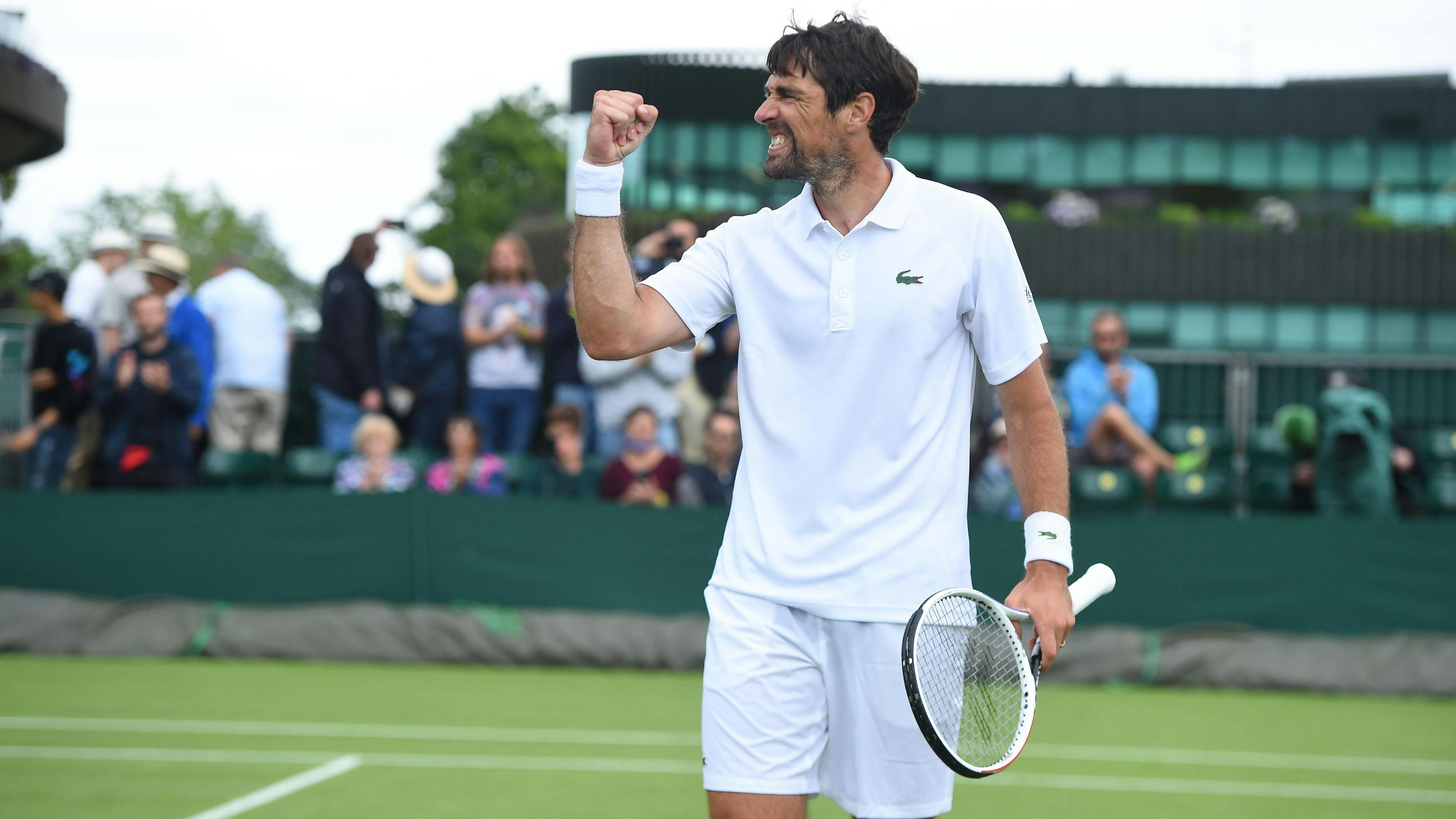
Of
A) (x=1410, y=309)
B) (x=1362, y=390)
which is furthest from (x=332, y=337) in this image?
(x=1410, y=309)

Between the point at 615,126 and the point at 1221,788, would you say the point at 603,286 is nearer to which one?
the point at 615,126

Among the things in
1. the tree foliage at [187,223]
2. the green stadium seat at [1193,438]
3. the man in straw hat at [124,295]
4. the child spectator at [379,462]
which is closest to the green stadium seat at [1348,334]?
the green stadium seat at [1193,438]

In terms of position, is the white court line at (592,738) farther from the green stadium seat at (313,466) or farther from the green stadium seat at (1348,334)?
the green stadium seat at (1348,334)

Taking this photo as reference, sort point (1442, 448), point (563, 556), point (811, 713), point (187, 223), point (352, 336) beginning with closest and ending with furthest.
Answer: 1. point (811, 713)
2. point (563, 556)
3. point (352, 336)
4. point (1442, 448)
5. point (187, 223)

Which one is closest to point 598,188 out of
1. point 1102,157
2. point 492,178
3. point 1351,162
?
point 1102,157

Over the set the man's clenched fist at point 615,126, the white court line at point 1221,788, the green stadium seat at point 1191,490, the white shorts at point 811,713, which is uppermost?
the man's clenched fist at point 615,126

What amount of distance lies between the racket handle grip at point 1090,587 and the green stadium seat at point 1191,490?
7831 mm

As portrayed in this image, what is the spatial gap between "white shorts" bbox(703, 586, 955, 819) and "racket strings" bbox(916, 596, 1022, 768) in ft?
0.44

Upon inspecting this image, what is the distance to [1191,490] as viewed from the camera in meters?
10.7

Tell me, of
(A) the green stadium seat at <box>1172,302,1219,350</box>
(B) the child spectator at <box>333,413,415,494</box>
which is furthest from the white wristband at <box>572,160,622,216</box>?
(A) the green stadium seat at <box>1172,302,1219,350</box>

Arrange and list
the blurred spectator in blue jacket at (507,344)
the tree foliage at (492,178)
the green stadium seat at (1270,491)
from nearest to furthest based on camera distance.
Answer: the blurred spectator in blue jacket at (507,344) → the green stadium seat at (1270,491) → the tree foliage at (492,178)

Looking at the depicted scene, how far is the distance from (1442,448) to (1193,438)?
1.88 meters

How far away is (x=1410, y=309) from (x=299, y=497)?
2560cm

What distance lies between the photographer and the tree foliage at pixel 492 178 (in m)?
A: 53.2
